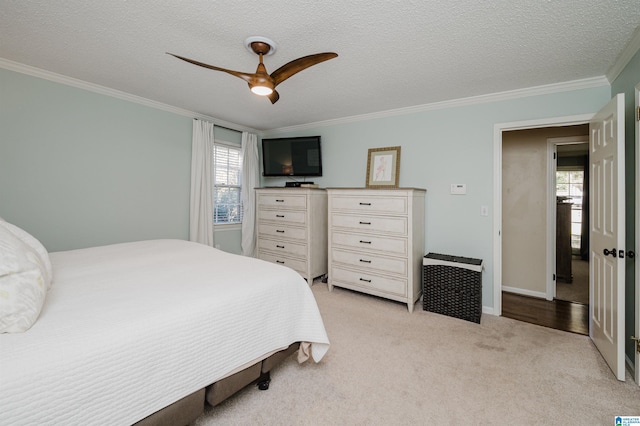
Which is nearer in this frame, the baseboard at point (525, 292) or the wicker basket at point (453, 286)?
the wicker basket at point (453, 286)

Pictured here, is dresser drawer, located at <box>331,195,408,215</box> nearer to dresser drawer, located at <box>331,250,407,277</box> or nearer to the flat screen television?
dresser drawer, located at <box>331,250,407,277</box>

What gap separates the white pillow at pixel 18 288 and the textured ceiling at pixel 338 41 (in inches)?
61.0

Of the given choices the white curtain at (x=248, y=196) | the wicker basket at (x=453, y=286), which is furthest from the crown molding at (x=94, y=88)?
the wicker basket at (x=453, y=286)

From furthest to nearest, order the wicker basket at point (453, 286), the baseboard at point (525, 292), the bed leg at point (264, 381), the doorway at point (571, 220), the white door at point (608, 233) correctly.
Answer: the doorway at point (571, 220)
the baseboard at point (525, 292)
the wicker basket at point (453, 286)
the white door at point (608, 233)
the bed leg at point (264, 381)

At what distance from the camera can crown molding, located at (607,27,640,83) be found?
6.16 feet

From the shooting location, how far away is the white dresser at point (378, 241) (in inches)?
119

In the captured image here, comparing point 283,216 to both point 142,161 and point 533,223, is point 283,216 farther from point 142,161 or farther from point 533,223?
point 533,223

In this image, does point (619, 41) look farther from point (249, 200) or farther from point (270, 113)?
point (249, 200)

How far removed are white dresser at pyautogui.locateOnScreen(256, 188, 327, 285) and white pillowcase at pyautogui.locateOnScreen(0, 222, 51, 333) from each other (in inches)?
113

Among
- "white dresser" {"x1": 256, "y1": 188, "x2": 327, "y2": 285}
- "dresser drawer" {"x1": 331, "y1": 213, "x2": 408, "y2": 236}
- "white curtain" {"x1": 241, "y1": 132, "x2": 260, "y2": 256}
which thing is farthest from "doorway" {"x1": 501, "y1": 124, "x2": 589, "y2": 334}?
"white curtain" {"x1": 241, "y1": 132, "x2": 260, "y2": 256}

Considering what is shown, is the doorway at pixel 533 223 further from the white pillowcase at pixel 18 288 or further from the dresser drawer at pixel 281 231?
the white pillowcase at pixel 18 288

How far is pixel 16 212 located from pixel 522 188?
580cm

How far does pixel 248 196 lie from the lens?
452 centimetres

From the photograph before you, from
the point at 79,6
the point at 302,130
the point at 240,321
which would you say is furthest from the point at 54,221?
the point at 302,130
